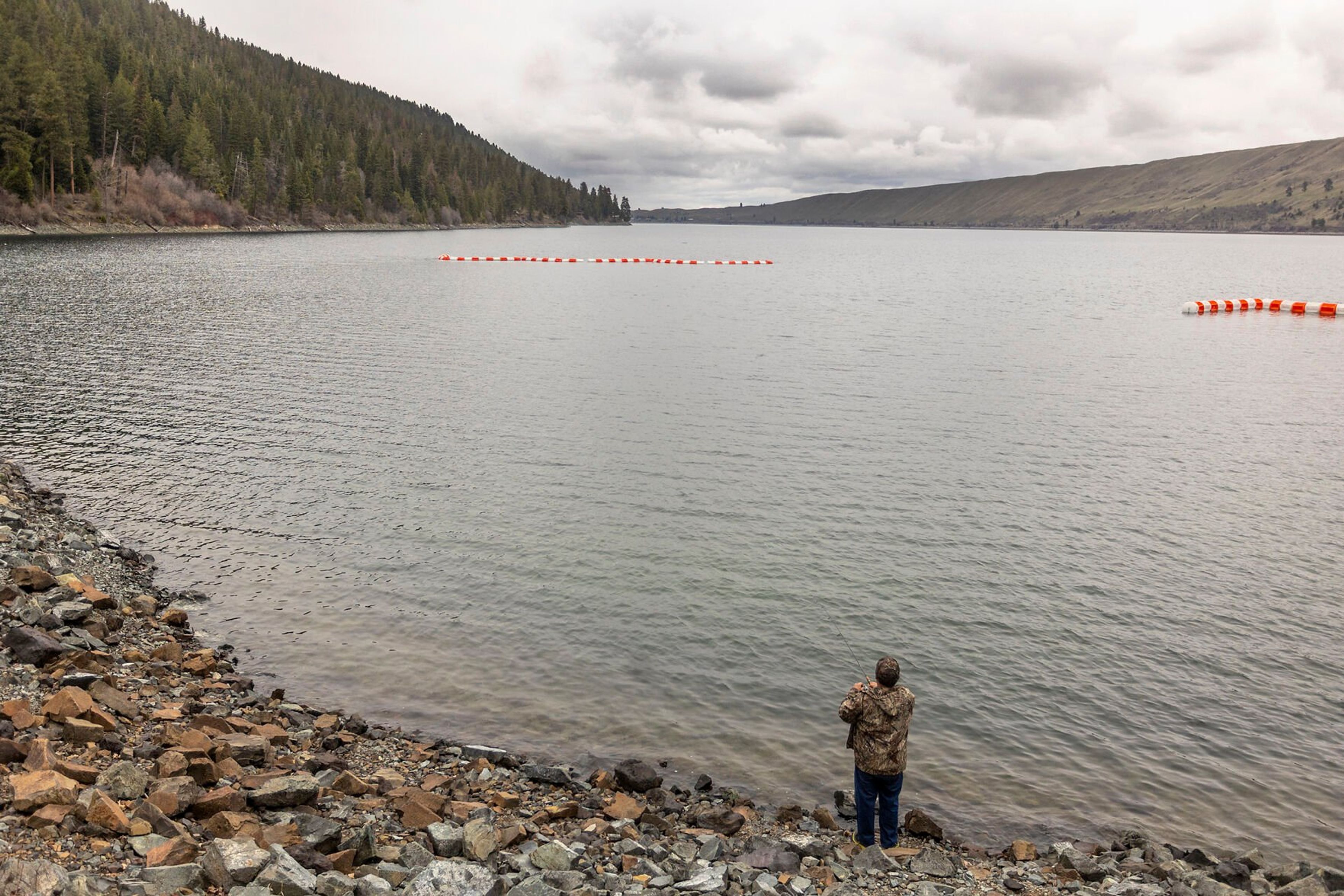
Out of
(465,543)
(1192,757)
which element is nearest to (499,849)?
(1192,757)

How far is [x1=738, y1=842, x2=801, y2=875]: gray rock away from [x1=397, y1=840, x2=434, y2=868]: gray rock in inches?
170

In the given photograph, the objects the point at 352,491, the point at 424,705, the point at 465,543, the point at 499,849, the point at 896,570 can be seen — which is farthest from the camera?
the point at 352,491

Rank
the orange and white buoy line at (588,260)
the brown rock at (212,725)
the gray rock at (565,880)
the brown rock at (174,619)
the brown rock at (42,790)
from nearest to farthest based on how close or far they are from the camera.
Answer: the brown rock at (42,790), the gray rock at (565,880), the brown rock at (212,725), the brown rock at (174,619), the orange and white buoy line at (588,260)

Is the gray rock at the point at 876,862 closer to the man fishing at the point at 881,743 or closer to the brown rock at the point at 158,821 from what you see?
→ the man fishing at the point at 881,743

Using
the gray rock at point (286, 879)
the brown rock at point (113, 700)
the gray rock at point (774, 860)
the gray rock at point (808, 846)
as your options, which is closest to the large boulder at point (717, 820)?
Answer: the gray rock at point (808, 846)

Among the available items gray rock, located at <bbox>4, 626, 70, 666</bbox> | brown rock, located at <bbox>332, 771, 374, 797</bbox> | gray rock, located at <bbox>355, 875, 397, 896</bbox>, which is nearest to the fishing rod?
brown rock, located at <bbox>332, 771, 374, 797</bbox>

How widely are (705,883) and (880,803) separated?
389 cm

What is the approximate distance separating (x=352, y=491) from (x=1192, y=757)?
24.9 metres

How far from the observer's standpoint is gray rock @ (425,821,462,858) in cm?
1248

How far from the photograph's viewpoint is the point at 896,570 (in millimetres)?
25219

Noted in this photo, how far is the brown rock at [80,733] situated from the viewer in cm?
1370

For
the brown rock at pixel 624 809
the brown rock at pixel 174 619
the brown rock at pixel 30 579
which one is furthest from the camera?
the brown rock at pixel 174 619

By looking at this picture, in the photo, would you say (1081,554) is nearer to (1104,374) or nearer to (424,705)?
(424,705)

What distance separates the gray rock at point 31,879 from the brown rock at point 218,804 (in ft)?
9.01
